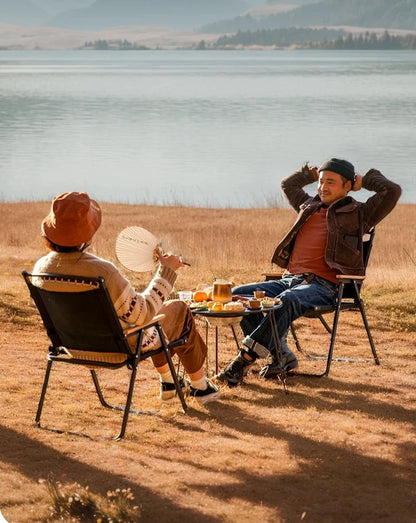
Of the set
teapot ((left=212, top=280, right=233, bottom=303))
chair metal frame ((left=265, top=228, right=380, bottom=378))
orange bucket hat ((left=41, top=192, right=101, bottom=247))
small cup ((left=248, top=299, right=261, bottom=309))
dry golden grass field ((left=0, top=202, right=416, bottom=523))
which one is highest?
orange bucket hat ((left=41, top=192, right=101, bottom=247))

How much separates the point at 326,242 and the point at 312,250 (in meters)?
0.11

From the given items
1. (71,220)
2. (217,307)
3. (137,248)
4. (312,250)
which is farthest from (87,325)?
(312,250)

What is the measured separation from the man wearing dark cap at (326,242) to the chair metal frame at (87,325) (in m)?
1.28

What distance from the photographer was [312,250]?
627cm

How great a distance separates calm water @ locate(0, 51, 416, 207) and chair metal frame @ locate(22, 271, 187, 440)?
61.5 feet

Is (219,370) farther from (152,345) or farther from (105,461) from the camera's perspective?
(105,461)

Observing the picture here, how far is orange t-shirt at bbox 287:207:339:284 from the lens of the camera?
623 centimetres

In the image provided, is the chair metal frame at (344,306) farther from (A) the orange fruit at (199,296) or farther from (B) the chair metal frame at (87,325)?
(B) the chair metal frame at (87,325)

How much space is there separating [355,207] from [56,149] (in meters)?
48.1

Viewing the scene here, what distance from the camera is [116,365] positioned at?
4.78 metres

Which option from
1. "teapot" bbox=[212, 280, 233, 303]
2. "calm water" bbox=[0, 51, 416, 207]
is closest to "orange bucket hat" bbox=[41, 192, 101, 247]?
"teapot" bbox=[212, 280, 233, 303]

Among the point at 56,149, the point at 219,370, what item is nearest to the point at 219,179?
the point at 56,149

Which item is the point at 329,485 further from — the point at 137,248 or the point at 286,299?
the point at 286,299

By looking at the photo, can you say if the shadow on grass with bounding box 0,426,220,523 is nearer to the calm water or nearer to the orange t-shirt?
the orange t-shirt
